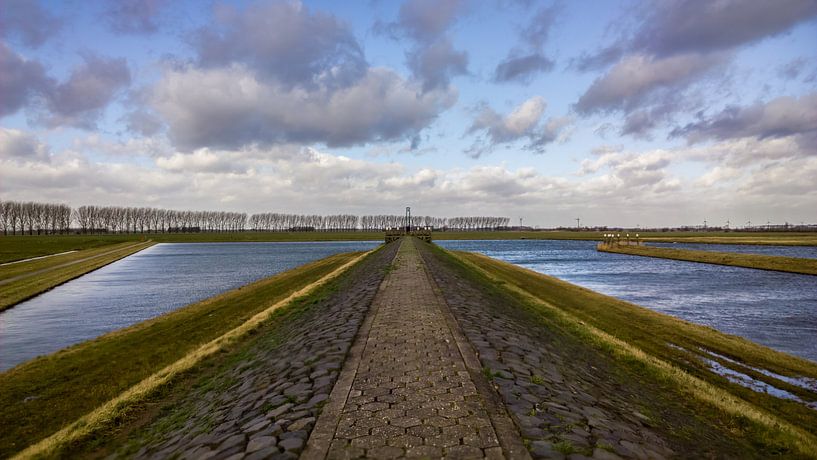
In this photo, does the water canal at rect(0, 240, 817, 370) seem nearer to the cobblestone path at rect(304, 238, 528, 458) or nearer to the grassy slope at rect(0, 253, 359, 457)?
the grassy slope at rect(0, 253, 359, 457)

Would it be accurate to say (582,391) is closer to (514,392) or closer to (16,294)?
(514,392)

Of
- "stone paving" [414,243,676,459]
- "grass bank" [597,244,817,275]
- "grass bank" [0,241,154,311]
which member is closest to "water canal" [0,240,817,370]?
"grass bank" [0,241,154,311]

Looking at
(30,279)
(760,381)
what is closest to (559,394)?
(760,381)

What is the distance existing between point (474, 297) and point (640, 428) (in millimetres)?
8962

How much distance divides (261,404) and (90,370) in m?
8.07

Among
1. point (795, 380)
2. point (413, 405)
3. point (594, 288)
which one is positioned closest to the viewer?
point (413, 405)

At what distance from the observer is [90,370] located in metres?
Answer: 11.7

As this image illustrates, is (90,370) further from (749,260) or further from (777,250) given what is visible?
(777,250)

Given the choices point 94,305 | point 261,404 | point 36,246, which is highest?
point 261,404

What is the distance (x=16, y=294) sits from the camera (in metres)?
25.3

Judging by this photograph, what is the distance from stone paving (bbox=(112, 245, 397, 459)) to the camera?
5.22 m

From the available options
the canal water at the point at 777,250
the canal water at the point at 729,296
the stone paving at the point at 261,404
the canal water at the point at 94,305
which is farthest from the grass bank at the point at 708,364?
the canal water at the point at 777,250

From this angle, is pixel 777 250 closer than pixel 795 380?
No

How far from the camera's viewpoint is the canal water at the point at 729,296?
721 inches
